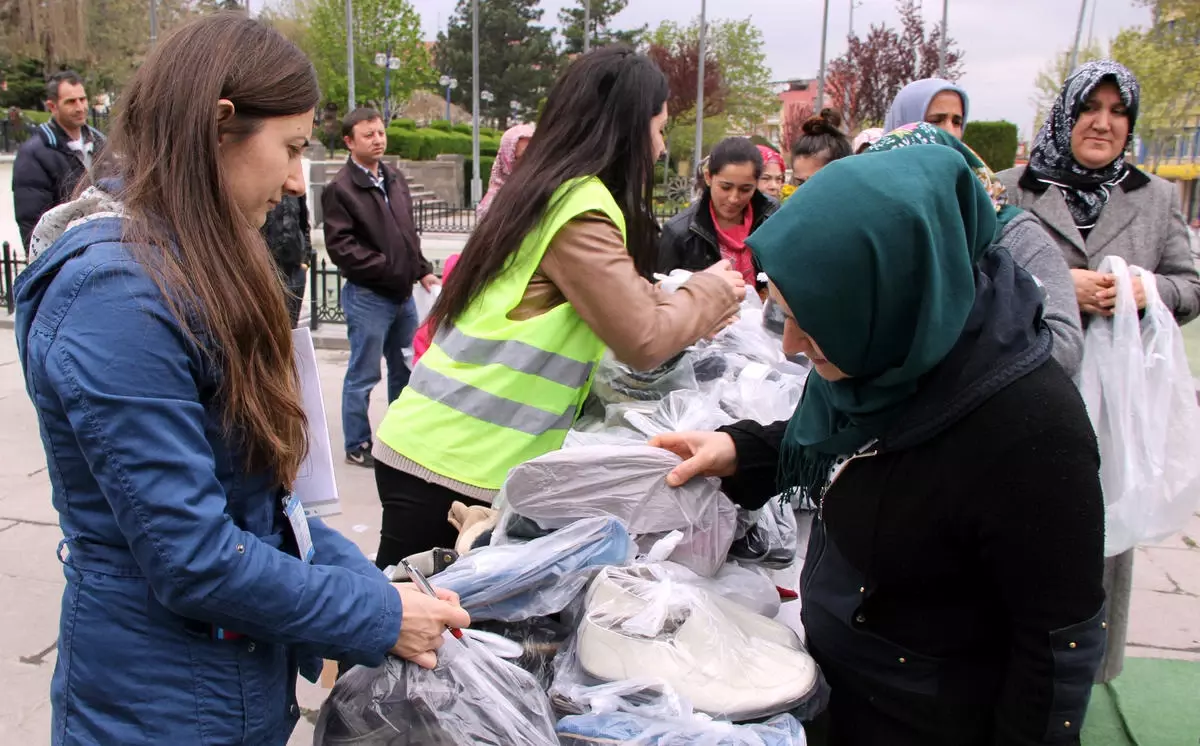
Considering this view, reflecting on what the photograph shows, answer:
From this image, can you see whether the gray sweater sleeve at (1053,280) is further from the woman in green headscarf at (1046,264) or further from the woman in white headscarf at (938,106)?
the woman in white headscarf at (938,106)

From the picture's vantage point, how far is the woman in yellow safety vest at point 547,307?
202 cm

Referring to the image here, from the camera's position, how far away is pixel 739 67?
4212 centimetres

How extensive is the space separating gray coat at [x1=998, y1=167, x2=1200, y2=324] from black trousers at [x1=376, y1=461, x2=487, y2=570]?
1918 mm

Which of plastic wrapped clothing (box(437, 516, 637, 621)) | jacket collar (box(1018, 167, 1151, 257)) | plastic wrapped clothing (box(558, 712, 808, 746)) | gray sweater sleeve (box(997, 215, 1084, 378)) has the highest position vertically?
jacket collar (box(1018, 167, 1151, 257))

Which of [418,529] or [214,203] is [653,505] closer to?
[418,529]

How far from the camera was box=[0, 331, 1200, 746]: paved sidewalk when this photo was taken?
313 centimetres

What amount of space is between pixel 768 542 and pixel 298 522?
1.04 meters

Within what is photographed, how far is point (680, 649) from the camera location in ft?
5.06

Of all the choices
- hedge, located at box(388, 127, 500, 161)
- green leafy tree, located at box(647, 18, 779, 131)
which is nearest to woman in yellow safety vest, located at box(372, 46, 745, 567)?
hedge, located at box(388, 127, 500, 161)

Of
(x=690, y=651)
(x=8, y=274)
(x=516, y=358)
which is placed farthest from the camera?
(x=8, y=274)

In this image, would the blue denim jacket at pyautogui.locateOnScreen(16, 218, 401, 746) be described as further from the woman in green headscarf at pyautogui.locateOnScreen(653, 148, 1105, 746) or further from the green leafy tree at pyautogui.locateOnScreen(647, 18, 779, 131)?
the green leafy tree at pyautogui.locateOnScreen(647, 18, 779, 131)

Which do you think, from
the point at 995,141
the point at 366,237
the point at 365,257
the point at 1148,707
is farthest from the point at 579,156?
the point at 995,141

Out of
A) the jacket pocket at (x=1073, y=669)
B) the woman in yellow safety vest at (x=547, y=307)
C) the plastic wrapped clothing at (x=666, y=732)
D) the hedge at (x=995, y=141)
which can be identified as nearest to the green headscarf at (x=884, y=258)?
the jacket pocket at (x=1073, y=669)

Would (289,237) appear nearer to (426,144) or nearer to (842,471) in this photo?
(842,471)
